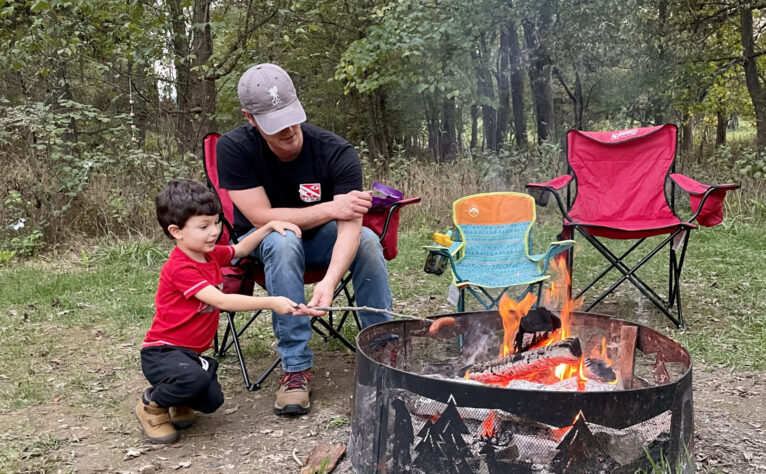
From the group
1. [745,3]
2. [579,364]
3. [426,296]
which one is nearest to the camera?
[579,364]

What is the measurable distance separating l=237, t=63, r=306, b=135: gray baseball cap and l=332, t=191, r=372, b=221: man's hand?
1.08ft

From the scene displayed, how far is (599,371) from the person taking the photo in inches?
79.1

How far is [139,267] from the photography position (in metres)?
4.63

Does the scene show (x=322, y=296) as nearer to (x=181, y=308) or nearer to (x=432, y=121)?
(x=181, y=308)

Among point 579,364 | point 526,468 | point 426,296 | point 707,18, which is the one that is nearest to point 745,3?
point 707,18

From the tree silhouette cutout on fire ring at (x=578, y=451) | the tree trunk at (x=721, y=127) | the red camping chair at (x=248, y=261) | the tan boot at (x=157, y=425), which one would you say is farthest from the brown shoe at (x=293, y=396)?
the tree trunk at (x=721, y=127)

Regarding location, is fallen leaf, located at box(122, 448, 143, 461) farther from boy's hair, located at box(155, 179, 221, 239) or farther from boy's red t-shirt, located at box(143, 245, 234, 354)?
boy's hair, located at box(155, 179, 221, 239)

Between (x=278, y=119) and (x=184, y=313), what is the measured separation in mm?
733

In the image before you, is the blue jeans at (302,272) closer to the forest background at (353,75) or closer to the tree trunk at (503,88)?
the forest background at (353,75)

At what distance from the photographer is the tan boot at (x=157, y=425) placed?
206 cm

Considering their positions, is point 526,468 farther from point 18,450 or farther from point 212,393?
point 18,450

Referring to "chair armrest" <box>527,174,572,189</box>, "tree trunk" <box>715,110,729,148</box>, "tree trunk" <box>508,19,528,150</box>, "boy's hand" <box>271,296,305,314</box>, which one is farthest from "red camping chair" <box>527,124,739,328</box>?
"tree trunk" <box>715,110,729,148</box>

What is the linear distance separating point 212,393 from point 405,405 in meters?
0.81

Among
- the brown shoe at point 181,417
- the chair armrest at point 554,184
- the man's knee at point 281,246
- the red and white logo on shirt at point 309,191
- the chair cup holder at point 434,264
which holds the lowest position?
the brown shoe at point 181,417
